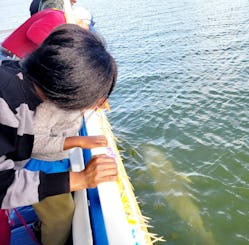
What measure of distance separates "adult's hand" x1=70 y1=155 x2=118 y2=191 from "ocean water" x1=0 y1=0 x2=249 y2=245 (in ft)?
2.10

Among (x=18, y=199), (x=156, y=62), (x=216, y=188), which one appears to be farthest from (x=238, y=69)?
(x=18, y=199)

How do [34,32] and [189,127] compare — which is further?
[189,127]

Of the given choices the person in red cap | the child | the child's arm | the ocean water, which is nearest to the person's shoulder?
the child

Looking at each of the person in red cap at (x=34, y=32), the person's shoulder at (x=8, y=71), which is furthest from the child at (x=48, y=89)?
the person in red cap at (x=34, y=32)

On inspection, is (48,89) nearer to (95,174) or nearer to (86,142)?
(95,174)

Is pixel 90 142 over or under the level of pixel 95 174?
under

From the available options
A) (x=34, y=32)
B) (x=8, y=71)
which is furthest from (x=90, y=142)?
(x=34, y=32)

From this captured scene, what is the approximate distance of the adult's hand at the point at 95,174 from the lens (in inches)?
66.2

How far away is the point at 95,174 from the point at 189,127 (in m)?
4.71

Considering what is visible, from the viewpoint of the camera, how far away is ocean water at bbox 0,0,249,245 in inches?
168

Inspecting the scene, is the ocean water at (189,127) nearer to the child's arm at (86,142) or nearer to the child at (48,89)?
the child at (48,89)

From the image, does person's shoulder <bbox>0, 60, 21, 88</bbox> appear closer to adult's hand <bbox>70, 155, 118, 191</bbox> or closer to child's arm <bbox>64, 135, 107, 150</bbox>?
adult's hand <bbox>70, 155, 118, 191</bbox>

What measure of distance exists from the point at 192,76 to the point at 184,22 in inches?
263

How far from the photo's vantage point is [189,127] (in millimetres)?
6207
